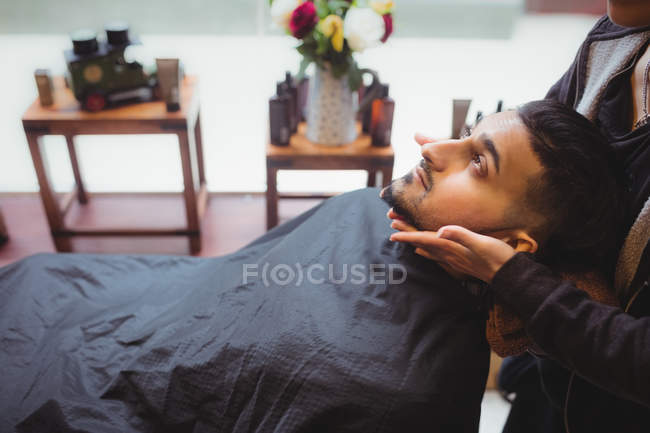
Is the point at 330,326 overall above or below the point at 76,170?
above

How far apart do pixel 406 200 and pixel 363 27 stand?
2.80ft

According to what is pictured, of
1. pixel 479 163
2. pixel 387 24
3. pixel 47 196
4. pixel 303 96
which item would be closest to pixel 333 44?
pixel 387 24

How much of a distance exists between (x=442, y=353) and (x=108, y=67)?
5.30 ft

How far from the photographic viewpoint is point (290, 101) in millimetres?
1941

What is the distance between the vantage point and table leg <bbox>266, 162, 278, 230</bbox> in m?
1.98

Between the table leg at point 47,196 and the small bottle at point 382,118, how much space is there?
127 centimetres

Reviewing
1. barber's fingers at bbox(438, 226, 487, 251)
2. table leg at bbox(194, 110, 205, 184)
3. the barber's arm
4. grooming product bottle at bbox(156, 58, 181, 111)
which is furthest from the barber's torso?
table leg at bbox(194, 110, 205, 184)

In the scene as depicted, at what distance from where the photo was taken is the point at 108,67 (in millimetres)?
1886

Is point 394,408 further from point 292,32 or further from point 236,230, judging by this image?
point 236,230

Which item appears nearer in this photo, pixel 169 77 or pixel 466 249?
pixel 466 249

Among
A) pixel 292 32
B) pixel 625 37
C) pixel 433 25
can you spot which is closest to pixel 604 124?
pixel 625 37

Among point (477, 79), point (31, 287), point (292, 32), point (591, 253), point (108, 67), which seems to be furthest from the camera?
point (477, 79)

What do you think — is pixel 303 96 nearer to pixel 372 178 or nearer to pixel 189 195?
pixel 372 178

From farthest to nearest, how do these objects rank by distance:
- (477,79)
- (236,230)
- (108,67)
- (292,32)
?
(477,79)
(236,230)
(108,67)
(292,32)
